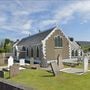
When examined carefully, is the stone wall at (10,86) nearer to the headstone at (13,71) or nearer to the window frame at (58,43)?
the headstone at (13,71)

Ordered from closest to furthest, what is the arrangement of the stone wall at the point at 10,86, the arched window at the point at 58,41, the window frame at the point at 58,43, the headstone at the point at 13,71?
the stone wall at the point at 10,86 → the headstone at the point at 13,71 → the window frame at the point at 58,43 → the arched window at the point at 58,41

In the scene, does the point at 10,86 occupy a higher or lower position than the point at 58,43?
lower

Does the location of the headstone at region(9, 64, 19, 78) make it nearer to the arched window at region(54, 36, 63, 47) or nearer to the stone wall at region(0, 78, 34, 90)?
the stone wall at region(0, 78, 34, 90)

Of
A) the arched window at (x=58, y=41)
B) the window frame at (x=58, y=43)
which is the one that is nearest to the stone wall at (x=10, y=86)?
the window frame at (x=58, y=43)

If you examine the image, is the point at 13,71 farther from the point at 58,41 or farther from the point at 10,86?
the point at 58,41

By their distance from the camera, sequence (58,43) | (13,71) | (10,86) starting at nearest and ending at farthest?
(10,86)
(13,71)
(58,43)

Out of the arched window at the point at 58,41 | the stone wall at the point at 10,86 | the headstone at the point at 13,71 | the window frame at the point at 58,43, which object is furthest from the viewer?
the arched window at the point at 58,41

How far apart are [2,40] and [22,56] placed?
50.5 meters

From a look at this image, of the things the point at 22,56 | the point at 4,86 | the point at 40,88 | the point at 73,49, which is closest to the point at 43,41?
the point at 73,49

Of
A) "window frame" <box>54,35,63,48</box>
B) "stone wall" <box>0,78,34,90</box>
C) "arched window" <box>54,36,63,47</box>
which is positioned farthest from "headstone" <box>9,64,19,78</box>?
"arched window" <box>54,36,63,47</box>

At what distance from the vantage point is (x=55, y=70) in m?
20.2

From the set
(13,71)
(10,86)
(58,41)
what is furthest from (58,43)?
(10,86)

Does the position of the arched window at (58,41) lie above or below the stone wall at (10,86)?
above

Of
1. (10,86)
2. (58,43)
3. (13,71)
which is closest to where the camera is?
(10,86)
